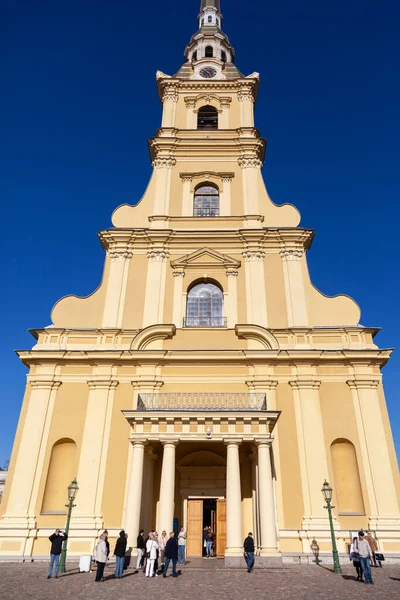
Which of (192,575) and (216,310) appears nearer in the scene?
(192,575)

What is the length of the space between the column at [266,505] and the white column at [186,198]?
507 inches

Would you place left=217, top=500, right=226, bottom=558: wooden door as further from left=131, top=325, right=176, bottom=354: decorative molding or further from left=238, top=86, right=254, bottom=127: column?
left=238, top=86, right=254, bottom=127: column

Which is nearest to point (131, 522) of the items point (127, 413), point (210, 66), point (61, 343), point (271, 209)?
point (127, 413)

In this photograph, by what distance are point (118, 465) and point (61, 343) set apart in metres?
5.94

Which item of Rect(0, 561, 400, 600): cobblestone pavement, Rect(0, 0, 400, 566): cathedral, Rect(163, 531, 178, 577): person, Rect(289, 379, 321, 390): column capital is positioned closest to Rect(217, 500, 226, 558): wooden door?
Rect(0, 0, 400, 566): cathedral

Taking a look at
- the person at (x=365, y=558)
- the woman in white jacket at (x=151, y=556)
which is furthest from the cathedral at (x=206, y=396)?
the person at (x=365, y=558)

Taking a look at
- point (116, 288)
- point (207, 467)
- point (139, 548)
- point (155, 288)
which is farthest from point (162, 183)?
point (139, 548)

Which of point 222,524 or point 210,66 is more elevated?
point 210,66

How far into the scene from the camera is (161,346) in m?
19.5

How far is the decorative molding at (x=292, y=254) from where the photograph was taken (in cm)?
2180

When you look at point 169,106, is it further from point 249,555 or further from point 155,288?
point 249,555

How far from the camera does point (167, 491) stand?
570 inches

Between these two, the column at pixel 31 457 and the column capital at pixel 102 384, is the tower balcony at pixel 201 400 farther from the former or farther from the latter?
the column at pixel 31 457

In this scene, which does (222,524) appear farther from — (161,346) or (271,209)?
(271,209)
